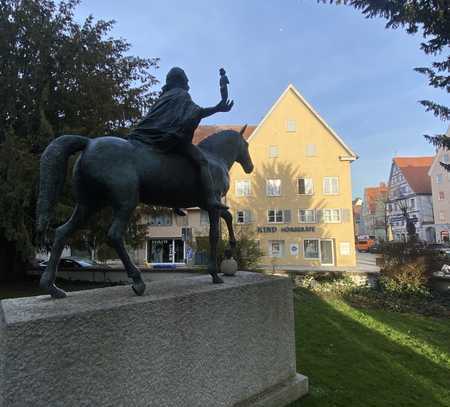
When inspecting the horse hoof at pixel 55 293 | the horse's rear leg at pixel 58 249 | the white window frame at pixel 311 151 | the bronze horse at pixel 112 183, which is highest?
the white window frame at pixel 311 151

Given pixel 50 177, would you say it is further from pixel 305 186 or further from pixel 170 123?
pixel 305 186

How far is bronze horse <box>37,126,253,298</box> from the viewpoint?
9.67 ft

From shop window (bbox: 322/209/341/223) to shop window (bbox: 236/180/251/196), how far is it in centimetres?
707

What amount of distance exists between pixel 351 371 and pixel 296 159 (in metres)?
26.8

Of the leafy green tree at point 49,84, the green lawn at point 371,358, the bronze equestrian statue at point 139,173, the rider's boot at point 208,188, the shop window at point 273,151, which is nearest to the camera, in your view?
the bronze equestrian statue at point 139,173

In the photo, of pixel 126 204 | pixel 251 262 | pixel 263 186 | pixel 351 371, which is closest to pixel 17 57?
pixel 251 262

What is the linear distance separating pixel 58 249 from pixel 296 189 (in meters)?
28.6

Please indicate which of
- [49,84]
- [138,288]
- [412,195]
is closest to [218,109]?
[138,288]

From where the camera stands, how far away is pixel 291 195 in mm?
30469

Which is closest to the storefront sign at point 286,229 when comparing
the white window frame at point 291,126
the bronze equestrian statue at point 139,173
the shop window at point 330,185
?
the shop window at point 330,185

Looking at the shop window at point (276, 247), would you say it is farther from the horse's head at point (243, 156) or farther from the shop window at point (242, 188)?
the horse's head at point (243, 156)

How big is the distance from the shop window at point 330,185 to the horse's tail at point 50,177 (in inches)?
1140

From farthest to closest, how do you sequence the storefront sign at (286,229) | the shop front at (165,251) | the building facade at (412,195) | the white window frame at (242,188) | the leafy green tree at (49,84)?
the building facade at (412,195) < the shop front at (165,251) < the white window frame at (242,188) < the storefront sign at (286,229) < the leafy green tree at (49,84)

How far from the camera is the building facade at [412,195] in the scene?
167 ft
